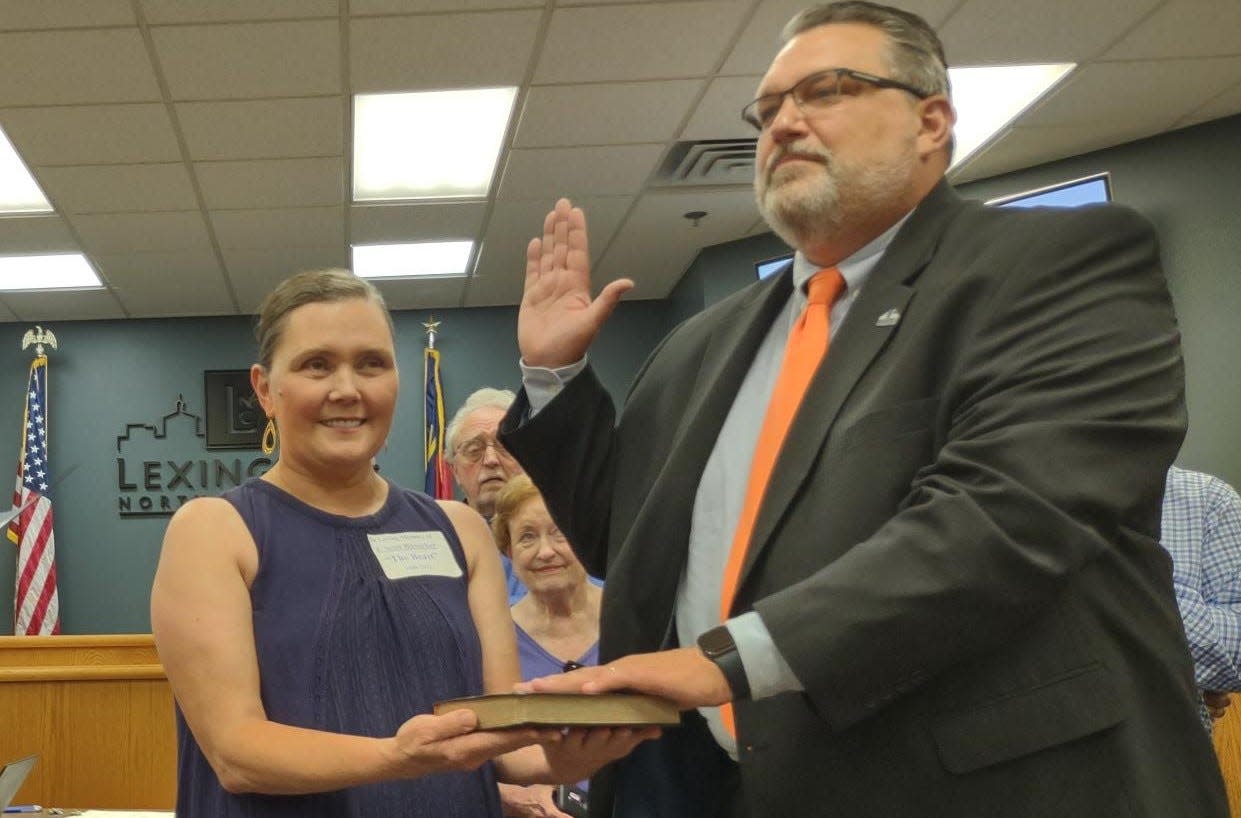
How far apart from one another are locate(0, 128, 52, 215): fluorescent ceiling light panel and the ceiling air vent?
292 centimetres

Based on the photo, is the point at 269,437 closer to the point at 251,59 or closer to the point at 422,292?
the point at 251,59

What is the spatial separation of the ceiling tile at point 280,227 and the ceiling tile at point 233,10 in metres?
2.08

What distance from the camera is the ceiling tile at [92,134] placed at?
4961 mm

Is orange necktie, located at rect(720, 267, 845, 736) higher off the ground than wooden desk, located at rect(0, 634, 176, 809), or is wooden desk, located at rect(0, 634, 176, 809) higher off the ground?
orange necktie, located at rect(720, 267, 845, 736)

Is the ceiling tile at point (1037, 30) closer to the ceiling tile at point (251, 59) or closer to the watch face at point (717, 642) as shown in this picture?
the ceiling tile at point (251, 59)

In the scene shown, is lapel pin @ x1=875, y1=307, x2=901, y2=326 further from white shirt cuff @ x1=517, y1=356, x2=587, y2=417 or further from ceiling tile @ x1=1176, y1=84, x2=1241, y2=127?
ceiling tile @ x1=1176, y1=84, x2=1241, y2=127

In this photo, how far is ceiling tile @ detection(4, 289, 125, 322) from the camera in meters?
7.73

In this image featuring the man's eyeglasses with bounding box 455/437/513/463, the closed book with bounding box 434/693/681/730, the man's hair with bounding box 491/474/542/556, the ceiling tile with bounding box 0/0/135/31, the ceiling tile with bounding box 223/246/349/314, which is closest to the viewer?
the closed book with bounding box 434/693/681/730

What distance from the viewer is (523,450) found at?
5.37 feet

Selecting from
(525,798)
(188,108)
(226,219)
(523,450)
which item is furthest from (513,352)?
(523,450)

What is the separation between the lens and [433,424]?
8469 mm

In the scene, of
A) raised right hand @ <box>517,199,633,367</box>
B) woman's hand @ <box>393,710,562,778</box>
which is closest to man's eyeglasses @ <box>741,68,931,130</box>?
raised right hand @ <box>517,199,633,367</box>

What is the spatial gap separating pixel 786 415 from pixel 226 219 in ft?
18.1

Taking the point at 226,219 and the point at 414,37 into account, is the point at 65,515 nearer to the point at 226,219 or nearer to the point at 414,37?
the point at 226,219
